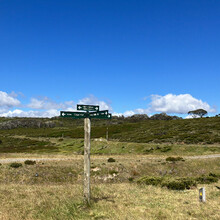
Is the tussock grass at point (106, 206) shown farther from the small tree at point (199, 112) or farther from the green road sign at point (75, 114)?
the small tree at point (199, 112)

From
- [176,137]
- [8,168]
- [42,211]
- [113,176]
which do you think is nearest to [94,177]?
[113,176]

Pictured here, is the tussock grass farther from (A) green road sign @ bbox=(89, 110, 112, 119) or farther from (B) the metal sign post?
(A) green road sign @ bbox=(89, 110, 112, 119)

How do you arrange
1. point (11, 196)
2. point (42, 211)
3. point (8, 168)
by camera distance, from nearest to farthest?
point (42, 211) < point (11, 196) < point (8, 168)

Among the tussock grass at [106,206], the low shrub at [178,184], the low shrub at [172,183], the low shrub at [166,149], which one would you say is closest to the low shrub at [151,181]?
the low shrub at [172,183]

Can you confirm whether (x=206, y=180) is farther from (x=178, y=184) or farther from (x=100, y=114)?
(x=100, y=114)

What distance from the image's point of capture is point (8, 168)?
24609 millimetres

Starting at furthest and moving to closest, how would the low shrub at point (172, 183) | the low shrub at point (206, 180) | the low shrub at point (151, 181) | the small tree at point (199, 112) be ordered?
1. the small tree at point (199, 112)
2. the low shrub at point (206, 180)
3. the low shrub at point (151, 181)
4. the low shrub at point (172, 183)

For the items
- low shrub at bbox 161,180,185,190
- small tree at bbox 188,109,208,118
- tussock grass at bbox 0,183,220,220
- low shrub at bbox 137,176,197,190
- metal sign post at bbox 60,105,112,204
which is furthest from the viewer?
small tree at bbox 188,109,208,118

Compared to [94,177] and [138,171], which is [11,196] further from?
[138,171]

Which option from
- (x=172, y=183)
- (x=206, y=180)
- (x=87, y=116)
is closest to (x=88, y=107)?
(x=87, y=116)

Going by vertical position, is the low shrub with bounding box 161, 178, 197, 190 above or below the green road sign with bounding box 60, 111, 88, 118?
below

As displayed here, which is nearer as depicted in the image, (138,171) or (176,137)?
(138,171)

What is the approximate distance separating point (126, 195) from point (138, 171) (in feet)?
48.5

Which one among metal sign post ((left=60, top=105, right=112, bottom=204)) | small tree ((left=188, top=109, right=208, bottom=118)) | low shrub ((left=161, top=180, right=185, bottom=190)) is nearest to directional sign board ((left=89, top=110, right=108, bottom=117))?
metal sign post ((left=60, top=105, right=112, bottom=204))
